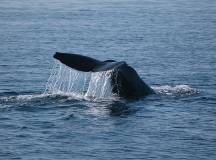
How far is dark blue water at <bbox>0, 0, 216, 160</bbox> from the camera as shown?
14.9m

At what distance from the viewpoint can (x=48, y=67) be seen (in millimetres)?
26422

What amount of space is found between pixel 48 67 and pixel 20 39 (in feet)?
25.9

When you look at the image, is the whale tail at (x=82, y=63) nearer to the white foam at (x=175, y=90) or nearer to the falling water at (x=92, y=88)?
the falling water at (x=92, y=88)

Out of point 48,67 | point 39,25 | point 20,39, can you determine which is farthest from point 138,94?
point 39,25

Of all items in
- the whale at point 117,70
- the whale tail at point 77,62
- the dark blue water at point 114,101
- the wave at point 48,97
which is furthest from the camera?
the wave at point 48,97

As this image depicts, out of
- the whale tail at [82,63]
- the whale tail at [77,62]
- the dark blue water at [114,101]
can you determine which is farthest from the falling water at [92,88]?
the whale tail at [77,62]

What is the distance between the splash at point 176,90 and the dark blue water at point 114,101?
29mm

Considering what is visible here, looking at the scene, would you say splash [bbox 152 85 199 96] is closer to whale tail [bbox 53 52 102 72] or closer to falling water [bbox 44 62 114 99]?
falling water [bbox 44 62 114 99]

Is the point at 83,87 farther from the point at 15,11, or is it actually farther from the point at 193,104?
the point at 15,11

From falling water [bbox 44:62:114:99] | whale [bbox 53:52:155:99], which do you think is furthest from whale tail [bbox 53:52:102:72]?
falling water [bbox 44:62:114:99]

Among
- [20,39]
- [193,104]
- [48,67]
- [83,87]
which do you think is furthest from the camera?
[20,39]

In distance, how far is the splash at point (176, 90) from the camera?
2014 cm

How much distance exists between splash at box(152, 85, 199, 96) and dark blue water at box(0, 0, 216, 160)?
0.03 metres

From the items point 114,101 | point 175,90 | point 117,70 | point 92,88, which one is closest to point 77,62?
point 117,70
